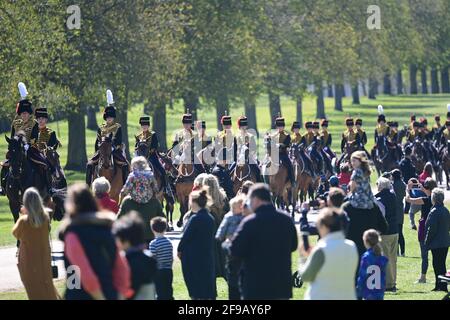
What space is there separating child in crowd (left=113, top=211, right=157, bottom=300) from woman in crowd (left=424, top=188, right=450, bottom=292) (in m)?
8.79

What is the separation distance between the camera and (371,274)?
16.0 meters

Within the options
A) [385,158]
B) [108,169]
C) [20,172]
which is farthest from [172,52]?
[20,172]

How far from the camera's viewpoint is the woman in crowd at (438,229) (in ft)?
66.6

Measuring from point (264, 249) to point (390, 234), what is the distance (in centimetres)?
713

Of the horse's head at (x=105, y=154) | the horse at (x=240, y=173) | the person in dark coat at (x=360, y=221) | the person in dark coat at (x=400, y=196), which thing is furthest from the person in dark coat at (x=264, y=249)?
the horse at (x=240, y=173)

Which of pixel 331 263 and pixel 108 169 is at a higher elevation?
pixel 108 169

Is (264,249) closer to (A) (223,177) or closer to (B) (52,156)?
(B) (52,156)

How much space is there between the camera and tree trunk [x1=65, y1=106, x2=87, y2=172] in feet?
161

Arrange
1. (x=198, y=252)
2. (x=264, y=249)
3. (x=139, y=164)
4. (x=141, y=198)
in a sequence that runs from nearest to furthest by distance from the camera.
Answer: (x=264, y=249) → (x=198, y=252) → (x=141, y=198) → (x=139, y=164)

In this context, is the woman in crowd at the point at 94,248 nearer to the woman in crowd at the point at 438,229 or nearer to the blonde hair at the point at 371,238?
the blonde hair at the point at 371,238

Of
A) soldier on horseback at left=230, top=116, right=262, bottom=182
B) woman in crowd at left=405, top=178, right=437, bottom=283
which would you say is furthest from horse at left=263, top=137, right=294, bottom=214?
woman in crowd at left=405, top=178, right=437, bottom=283

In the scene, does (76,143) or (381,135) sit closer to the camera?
(381,135)

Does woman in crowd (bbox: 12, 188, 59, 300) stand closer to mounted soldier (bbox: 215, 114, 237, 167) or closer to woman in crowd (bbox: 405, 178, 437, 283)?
woman in crowd (bbox: 405, 178, 437, 283)
